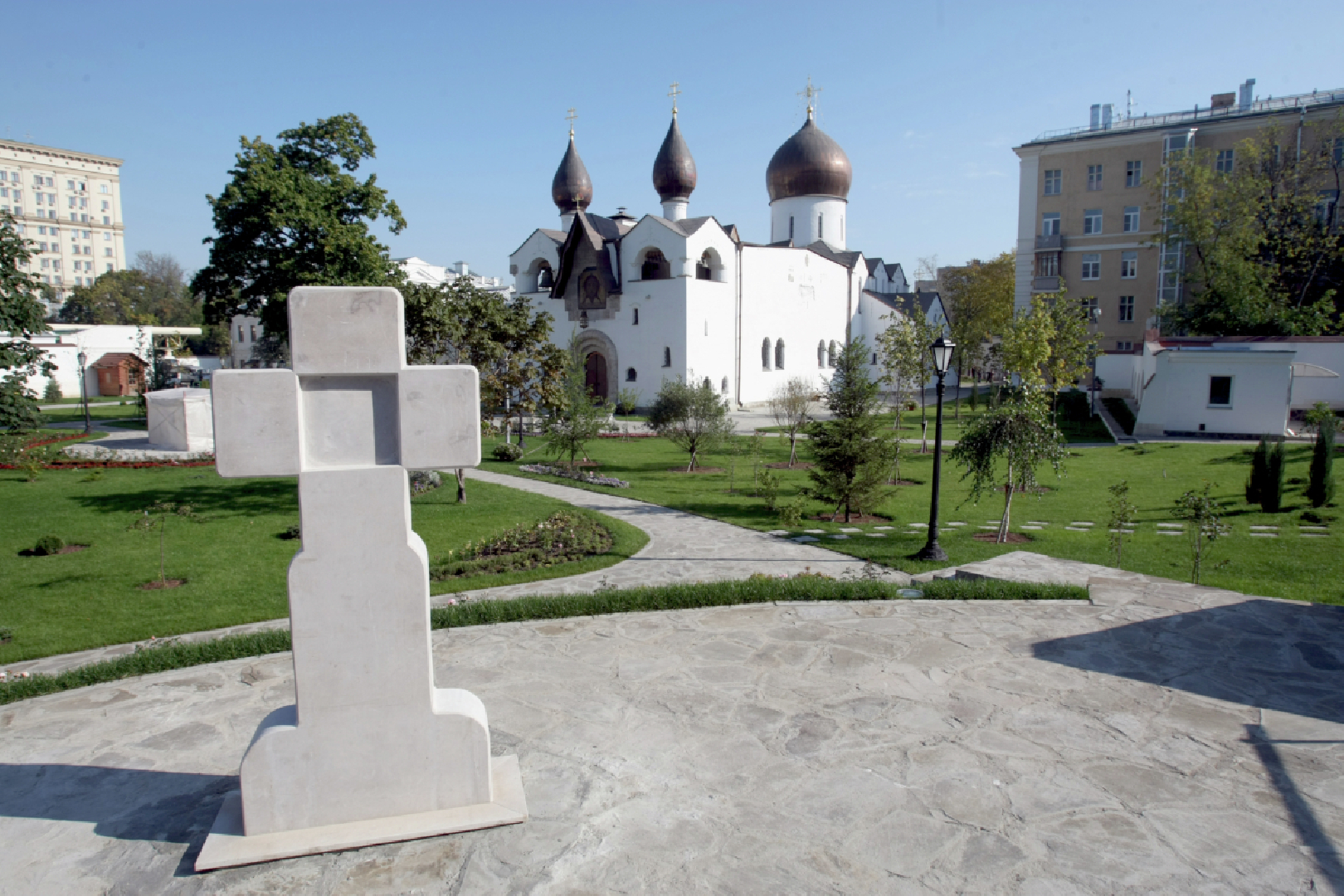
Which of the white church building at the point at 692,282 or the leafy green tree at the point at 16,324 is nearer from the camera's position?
the leafy green tree at the point at 16,324

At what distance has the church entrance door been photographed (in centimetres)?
3722

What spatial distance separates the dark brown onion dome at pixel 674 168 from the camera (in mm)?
38875

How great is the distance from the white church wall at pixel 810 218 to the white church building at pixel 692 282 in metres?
0.07

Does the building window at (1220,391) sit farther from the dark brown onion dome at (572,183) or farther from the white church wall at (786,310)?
the dark brown onion dome at (572,183)

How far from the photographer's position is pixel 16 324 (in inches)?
645

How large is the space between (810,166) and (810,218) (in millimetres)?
2834

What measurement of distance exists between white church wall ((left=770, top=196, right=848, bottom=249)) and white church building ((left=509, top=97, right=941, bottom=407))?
7 centimetres

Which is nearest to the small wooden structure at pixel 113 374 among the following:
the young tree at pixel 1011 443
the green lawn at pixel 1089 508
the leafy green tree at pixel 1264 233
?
the green lawn at pixel 1089 508

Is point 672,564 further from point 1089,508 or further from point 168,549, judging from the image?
point 1089,508

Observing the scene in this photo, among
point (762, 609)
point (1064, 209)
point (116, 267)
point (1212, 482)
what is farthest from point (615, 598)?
point (116, 267)

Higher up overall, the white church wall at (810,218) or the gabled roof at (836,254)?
the white church wall at (810,218)

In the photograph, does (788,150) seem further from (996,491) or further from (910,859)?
(910,859)

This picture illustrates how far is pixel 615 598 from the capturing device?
7.24 m

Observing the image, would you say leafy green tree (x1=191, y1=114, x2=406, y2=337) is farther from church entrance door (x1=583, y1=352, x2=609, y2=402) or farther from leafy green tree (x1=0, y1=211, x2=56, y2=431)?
A: church entrance door (x1=583, y1=352, x2=609, y2=402)
